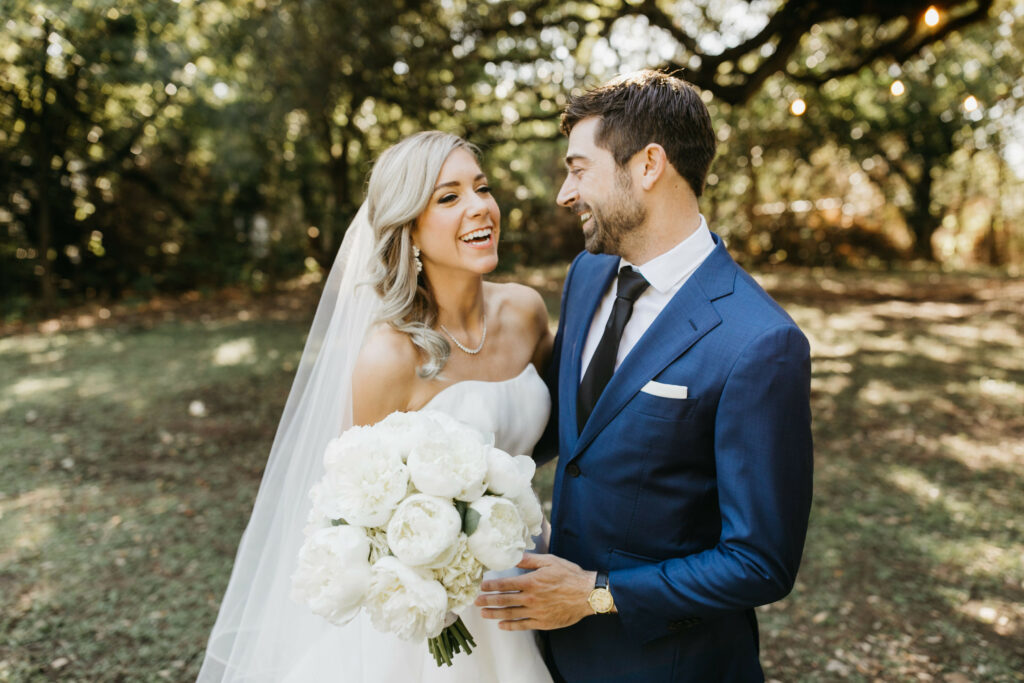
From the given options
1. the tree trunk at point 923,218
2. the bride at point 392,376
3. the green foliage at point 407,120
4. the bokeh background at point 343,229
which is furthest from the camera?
the tree trunk at point 923,218

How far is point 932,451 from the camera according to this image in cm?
688

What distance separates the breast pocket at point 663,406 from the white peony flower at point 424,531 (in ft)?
1.90

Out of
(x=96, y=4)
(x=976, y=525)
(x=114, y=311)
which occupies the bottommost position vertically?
(x=976, y=525)

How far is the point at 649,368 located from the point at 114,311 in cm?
1497

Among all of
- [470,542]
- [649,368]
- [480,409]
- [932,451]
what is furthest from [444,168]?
[932,451]

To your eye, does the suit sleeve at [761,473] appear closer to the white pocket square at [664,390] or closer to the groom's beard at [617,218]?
the white pocket square at [664,390]

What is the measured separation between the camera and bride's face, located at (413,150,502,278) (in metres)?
2.54

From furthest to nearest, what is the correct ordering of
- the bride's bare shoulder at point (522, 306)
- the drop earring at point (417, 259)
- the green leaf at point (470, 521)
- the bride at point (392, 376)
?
1. the bride's bare shoulder at point (522, 306)
2. the drop earring at point (417, 259)
3. the bride at point (392, 376)
4. the green leaf at point (470, 521)

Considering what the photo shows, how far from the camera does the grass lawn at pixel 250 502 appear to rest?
4.00m

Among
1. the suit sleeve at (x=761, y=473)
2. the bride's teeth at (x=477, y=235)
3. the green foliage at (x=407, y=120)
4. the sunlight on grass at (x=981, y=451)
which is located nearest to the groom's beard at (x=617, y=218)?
the bride's teeth at (x=477, y=235)

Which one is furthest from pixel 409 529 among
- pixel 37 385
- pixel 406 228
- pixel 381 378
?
pixel 37 385

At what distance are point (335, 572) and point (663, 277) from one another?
3.98 ft

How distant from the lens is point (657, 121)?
2062 mm

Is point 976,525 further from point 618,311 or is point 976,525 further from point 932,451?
point 618,311
